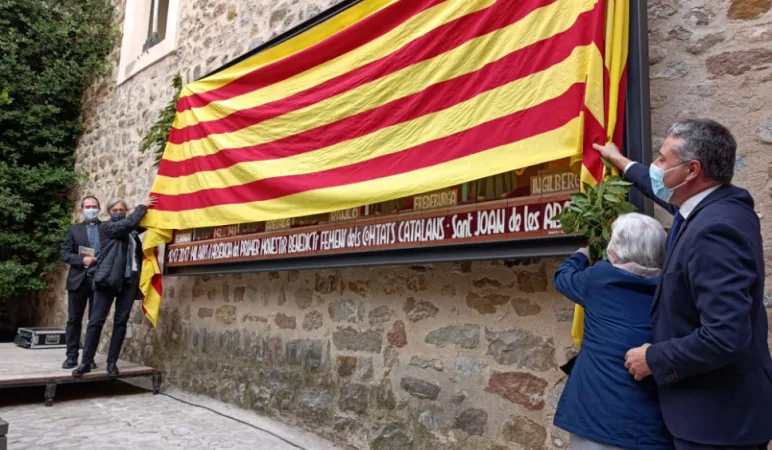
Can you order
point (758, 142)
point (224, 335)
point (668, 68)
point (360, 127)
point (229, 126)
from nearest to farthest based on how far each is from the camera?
point (758, 142), point (668, 68), point (360, 127), point (229, 126), point (224, 335)

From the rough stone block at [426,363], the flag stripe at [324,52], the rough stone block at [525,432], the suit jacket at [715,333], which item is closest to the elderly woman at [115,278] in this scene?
the flag stripe at [324,52]

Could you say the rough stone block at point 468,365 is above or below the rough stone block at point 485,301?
below

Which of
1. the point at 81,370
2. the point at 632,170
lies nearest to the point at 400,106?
the point at 632,170

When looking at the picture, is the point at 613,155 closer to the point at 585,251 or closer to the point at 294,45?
the point at 585,251

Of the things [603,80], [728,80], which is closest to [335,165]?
[603,80]

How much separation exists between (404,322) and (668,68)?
1.76 m

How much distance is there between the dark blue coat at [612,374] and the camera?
164 centimetres

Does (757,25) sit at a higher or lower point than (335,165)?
higher

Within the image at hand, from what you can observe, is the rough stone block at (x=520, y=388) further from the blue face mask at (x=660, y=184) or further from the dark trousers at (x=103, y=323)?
the dark trousers at (x=103, y=323)

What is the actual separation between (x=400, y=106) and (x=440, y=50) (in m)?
0.34

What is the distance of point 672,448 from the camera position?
1624 mm

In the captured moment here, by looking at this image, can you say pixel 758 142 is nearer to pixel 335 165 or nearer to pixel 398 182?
pixel 398 182

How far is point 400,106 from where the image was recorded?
3.04 meters

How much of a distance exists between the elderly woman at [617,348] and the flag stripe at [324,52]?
1646 millimetres
